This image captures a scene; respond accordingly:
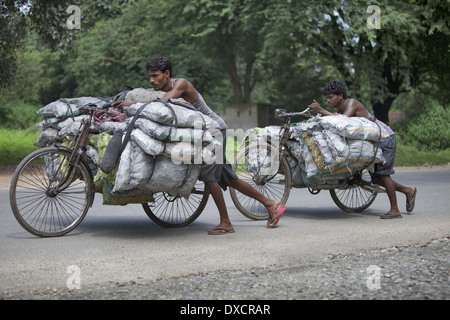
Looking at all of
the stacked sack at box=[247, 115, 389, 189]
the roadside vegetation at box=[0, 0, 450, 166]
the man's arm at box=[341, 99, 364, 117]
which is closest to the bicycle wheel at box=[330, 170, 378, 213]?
the stacked sack at box=[247, 115, 389, 189]

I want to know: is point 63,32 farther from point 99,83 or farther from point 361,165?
point 99,83

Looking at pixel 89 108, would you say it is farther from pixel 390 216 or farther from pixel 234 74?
pixel 234 74

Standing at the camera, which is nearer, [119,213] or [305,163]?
[305,163]

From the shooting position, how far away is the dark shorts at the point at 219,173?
6.43m

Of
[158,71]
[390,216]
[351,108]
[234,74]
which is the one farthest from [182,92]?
[234,74]

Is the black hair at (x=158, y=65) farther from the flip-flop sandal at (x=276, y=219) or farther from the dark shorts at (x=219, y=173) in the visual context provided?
the flip-flop sandal at (x=276, y=219)

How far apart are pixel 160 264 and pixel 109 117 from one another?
2.02m

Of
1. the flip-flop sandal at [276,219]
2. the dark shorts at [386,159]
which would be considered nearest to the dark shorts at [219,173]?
the flip-flop sandal at [276,219]

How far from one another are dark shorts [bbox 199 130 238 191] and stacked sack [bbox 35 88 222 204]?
0.47ft

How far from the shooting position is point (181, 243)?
623 cm

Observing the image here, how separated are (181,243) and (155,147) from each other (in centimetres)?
104

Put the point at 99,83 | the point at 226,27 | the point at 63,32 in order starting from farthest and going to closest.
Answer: the point at 99,83 → the point at 226,27 → the point at 63,32
